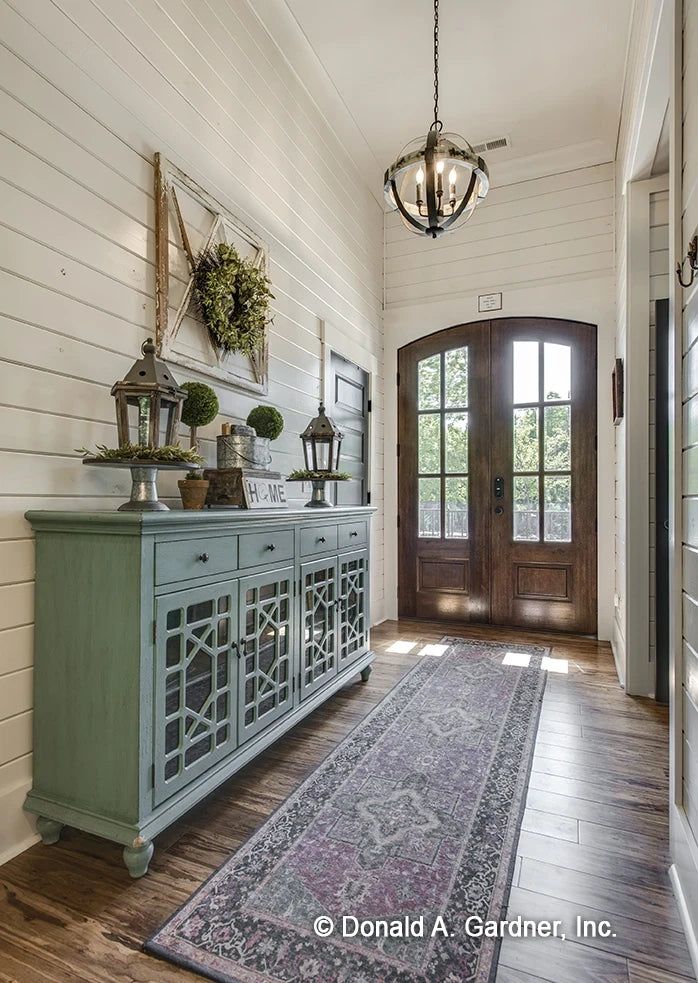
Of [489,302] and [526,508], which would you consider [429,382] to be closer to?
[489,302]

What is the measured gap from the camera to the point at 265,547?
7.08 feet

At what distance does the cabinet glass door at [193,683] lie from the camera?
1.60 meters

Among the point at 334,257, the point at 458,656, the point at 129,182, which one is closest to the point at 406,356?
the point at 334,257

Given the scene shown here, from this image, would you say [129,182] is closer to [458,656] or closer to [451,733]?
[451,733]

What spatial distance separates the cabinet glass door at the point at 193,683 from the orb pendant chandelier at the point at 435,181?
6.28ft

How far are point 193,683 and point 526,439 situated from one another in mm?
3475

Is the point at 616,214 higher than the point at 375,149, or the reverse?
the point at 375,149

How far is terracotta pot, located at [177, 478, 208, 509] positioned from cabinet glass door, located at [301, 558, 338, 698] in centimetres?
61

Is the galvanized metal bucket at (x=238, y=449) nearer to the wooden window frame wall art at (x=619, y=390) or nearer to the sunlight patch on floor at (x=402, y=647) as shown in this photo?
the sunlight patch on floor at (x=402, y=647)

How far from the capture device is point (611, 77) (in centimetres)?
345

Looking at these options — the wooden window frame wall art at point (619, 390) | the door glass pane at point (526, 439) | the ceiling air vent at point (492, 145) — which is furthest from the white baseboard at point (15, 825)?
the ceiling air vent at point (492, 145)

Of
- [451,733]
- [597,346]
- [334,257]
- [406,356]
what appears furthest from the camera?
[406,356]

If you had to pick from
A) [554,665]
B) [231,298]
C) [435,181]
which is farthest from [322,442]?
[554,665]

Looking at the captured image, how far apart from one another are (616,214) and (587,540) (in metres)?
2.48
